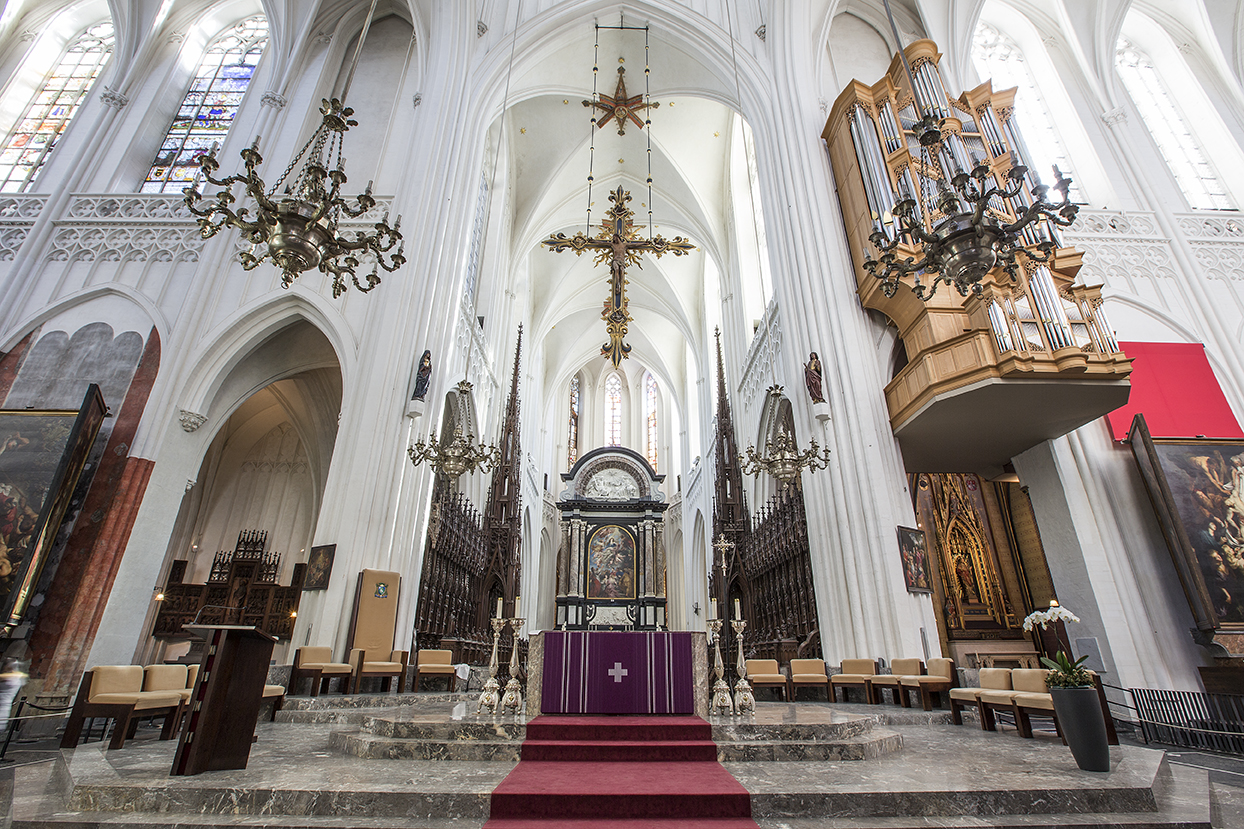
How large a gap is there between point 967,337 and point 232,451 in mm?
14953

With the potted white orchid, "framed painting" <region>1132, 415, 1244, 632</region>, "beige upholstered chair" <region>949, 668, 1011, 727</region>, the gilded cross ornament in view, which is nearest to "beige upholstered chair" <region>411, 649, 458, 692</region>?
"beige upholstered chair" <region>949, 668, 1011, 727</region>

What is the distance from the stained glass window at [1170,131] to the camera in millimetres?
10570

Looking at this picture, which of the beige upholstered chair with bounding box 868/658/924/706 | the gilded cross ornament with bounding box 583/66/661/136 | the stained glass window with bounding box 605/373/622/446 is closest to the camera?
the beige upholstered chair with bounding box 868/658/924/706

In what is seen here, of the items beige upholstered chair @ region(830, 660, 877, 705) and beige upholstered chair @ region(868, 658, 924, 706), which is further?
beige upholstered chair @ region(830, 660, 877, 705)

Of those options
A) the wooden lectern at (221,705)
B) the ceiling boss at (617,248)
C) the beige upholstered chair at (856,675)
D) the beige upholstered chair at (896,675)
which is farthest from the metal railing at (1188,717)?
the wooden lectern at (221,705)

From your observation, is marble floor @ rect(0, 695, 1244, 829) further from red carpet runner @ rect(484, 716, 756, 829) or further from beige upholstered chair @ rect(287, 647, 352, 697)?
beige upholstered chair @ rect(287, 647, 352, 697)

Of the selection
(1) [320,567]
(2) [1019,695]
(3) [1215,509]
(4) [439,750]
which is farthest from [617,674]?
(3) [1215,509]

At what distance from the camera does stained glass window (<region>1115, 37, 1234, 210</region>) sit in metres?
10.6

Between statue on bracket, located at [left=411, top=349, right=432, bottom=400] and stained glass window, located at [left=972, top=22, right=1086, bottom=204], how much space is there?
36.4 ft

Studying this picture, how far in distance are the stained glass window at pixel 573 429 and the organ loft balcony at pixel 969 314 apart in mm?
16355

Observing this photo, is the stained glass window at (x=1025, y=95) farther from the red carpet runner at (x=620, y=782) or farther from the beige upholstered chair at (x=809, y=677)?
the red carpet runner at (x=620, y=782)

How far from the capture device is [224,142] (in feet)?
36.0

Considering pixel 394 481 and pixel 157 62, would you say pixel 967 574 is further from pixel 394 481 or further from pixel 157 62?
pixel 157 62

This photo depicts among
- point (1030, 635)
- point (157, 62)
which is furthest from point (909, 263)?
point (157, 62)
